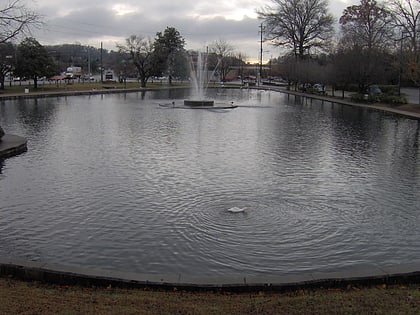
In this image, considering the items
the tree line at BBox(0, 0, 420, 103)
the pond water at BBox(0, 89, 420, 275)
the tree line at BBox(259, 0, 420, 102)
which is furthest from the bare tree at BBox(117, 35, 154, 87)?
the pond water at BBox(0, 89, 420, 275)

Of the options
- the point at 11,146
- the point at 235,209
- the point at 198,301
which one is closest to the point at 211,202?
the point at 235,209

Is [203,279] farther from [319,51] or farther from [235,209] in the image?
[319,51]

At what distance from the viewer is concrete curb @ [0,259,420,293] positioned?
630 cm

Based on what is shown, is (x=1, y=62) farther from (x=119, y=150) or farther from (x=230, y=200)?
(x=230, y=200)

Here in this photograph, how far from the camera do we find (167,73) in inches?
3487

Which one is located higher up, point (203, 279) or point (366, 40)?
point (366, 40)

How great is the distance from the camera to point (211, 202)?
1099 centimetres

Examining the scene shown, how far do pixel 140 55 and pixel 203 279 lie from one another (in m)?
74.1

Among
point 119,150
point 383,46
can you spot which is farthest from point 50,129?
point 383,46

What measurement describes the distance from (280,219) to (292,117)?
72.3ft

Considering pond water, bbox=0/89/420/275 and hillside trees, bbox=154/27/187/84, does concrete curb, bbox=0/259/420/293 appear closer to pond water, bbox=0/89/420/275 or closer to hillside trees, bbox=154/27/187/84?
pond water, bbox=0/89/420/275

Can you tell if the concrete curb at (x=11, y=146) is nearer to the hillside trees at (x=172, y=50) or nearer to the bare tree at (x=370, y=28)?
the bare tree at (x=370, y=28)

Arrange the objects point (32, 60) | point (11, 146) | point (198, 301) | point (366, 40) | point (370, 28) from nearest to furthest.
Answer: point (198, 301) → point (11, 146) → point (32, 60) → point (366, 40) → point (370, 28)

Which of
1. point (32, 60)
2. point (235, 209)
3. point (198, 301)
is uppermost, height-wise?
point (32, 60)
